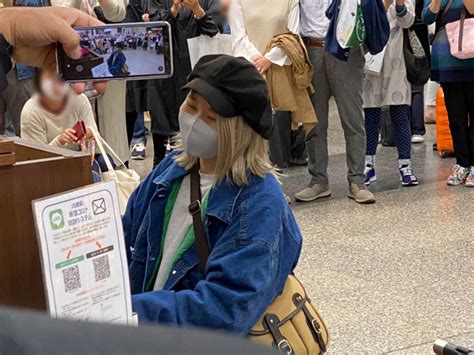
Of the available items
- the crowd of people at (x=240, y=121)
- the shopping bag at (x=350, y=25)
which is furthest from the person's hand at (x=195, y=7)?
the shopping bag at (x=350, y=25)

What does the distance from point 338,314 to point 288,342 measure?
5.47 feet

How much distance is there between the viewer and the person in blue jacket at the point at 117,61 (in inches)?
65.8

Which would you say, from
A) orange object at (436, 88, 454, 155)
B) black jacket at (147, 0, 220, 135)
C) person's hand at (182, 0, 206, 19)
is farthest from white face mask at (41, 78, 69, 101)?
orange object at (436, 88, 454, 155)

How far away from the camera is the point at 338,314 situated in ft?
12.2

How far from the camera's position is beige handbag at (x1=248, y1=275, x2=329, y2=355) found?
2074mm

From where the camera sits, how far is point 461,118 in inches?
236

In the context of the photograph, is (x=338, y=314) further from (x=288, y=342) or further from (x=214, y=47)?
(x=214, y=47)

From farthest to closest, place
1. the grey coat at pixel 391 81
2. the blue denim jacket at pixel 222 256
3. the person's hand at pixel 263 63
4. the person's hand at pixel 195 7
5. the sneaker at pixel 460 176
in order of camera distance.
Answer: the sneaker at pixel 460 176
the grey coat at pixel 391 81
the person's hand at pixel 195 7
the person's hand at pixel 263 63
the blue denim jacket at pixel 222 256

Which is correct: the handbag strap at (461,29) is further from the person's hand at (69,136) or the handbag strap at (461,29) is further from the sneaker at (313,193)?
the person's hand at (69,136)

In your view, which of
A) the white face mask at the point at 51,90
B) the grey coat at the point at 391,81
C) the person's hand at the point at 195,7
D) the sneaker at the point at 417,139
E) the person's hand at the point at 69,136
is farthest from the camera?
the sneaker at the point at 417,139

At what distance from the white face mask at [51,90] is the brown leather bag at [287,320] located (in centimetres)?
58

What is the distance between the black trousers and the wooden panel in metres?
4.88

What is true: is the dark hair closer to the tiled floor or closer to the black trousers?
the tiled floor

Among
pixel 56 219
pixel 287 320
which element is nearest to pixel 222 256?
pixel 287 320
